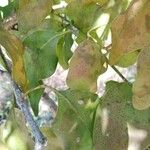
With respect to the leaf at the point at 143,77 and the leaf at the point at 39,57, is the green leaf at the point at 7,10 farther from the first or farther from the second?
the leaf at the point at 143,77

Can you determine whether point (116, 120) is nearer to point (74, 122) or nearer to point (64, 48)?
point (74, 122)

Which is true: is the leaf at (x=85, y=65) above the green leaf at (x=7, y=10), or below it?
above

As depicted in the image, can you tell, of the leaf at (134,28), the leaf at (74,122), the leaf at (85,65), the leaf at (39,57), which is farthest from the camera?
the leaf at (39,57)

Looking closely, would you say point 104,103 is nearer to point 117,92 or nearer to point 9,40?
point 117,92

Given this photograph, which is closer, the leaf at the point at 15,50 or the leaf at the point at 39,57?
the leaf at the point at 15,50

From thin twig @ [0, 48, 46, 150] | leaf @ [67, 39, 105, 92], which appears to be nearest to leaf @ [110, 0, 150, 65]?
leaf @ [67, 39, 105, 92]

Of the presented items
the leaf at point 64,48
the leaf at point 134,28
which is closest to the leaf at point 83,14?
the leaf at point 64,48

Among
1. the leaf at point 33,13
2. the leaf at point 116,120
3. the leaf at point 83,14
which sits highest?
the leaf at point 33,13
